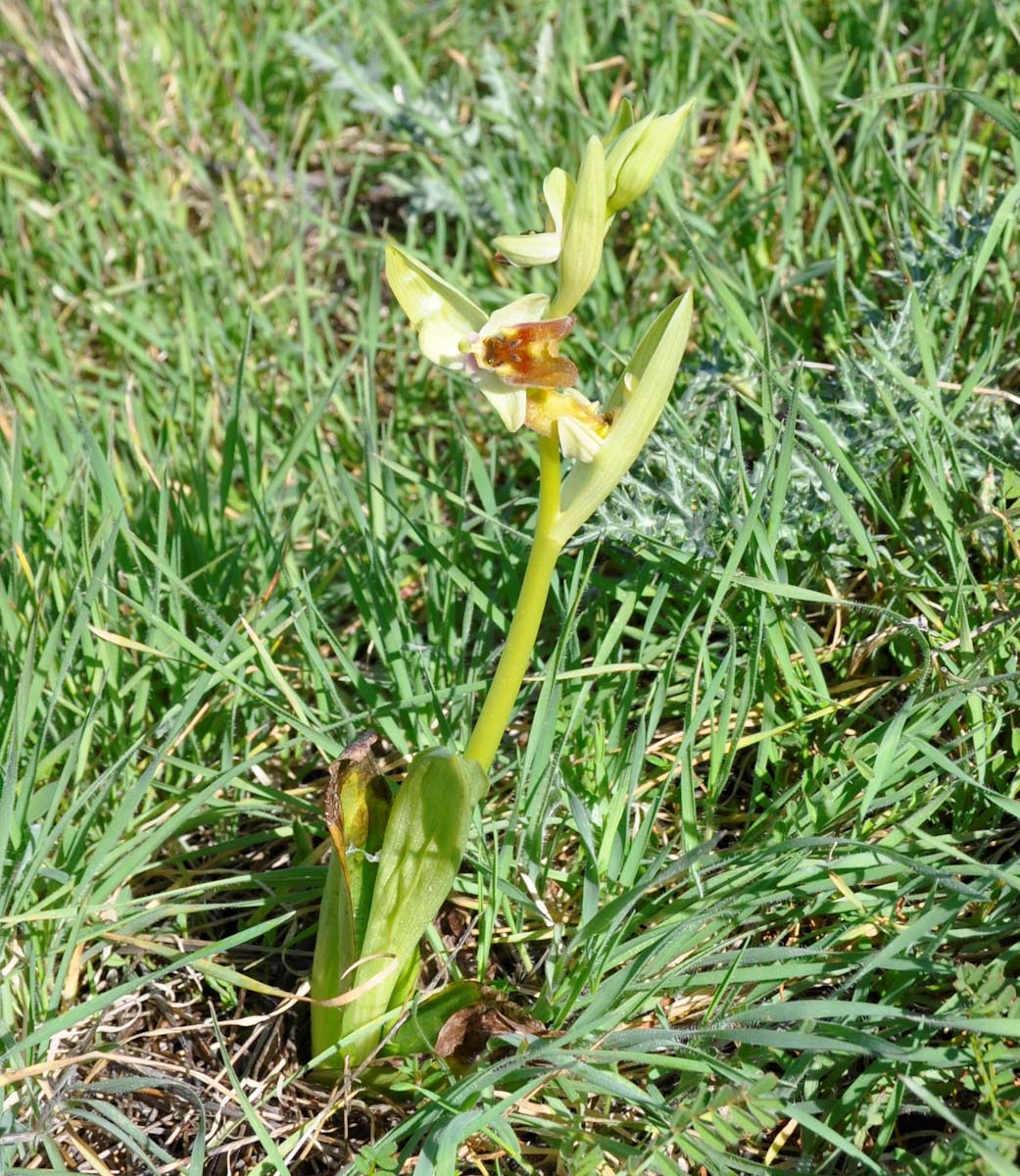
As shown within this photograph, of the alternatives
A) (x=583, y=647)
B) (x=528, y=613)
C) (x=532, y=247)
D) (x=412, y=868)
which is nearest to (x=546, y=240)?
(x=532, y=247)

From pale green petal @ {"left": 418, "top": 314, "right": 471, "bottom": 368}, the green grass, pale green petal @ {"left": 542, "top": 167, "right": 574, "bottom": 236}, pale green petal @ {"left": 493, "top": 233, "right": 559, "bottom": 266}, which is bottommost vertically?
the green grass

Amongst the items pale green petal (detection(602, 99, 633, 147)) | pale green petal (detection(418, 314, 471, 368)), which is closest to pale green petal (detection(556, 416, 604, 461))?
pale green petal (detection(418, 314, 471, 368))

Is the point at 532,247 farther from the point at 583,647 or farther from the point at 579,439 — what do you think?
the point at 583,647

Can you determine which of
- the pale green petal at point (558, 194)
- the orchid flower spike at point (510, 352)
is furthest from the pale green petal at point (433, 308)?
the pale green petal at point (558, 194)

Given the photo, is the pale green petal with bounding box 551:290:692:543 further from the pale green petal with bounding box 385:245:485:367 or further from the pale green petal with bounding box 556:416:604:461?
the pale green petal with bounding box 385:245:485:367

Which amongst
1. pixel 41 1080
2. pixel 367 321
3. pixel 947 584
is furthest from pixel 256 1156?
pixel 367 321
